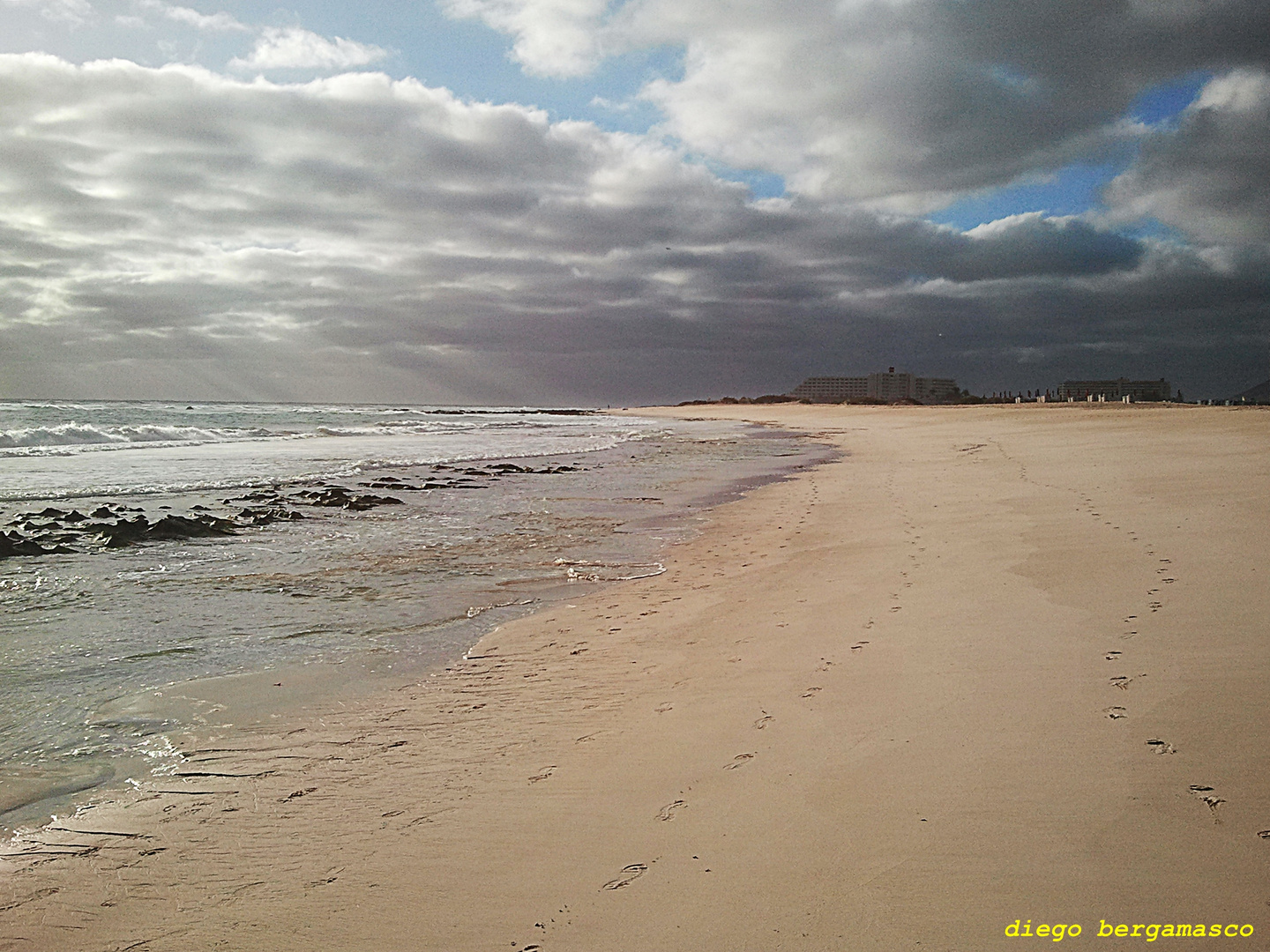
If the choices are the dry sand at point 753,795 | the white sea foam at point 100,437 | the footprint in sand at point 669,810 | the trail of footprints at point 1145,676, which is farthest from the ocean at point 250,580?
the white sea foam at point 100,437

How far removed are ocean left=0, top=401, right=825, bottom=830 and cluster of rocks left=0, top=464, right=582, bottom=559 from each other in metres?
0.04

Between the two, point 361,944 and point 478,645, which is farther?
point 478,645

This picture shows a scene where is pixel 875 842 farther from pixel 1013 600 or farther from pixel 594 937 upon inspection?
pixel 1013 600

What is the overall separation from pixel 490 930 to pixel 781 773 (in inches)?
50.4

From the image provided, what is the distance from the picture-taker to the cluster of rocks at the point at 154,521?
27.8 ft

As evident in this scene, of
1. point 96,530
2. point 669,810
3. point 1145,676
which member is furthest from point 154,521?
point 1145,676

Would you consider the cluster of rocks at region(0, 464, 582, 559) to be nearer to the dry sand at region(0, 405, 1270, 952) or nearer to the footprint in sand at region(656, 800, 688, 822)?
the dry sand at region(0, 405, 1270, 952)

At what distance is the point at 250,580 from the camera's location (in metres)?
7.10

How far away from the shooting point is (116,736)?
370 cm

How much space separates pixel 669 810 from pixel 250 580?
573 cm

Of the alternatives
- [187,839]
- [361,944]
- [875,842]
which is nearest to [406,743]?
[187,839]

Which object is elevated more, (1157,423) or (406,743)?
(1157,423)

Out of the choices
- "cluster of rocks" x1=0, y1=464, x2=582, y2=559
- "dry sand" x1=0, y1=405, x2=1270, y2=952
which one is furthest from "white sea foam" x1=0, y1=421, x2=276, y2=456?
"dry sand" x1=0, y1=405, x2=1270, y2=952

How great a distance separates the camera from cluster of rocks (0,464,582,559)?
848 centimetres
